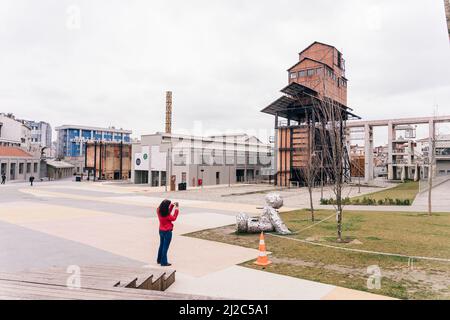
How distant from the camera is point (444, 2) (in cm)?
548

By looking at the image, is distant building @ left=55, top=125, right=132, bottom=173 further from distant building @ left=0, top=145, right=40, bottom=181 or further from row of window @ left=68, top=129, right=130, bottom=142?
distant building @ left=0, top=145, right=40, bottom=181

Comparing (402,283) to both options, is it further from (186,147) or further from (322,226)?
(186,147)

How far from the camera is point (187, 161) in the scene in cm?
4703

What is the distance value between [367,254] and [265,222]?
4.78 m

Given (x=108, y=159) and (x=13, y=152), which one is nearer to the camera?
(x=13, y=152)

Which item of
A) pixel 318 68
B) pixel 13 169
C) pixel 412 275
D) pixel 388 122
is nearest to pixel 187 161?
pixel 318 68

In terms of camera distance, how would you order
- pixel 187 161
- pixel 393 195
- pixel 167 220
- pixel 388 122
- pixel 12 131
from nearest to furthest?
pixel 167 220 < pixel 393 195 < pixel 187 161 < pixel 388 122 < pixel 12 131

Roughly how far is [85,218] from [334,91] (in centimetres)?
4559

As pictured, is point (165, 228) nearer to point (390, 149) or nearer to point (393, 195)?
point (393, 195)

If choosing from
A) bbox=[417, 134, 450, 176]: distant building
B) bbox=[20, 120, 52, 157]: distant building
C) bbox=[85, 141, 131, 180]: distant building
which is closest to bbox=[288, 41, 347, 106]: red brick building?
bbox=[417, 134, 450, 176]: distant building

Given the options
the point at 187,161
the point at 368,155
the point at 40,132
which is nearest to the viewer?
the point at 187,161

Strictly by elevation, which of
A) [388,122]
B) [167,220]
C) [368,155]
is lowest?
[167,220]

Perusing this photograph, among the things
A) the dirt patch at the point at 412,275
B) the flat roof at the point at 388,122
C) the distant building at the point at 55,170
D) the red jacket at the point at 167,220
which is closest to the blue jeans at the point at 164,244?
the red jacket at the point at 167,220
